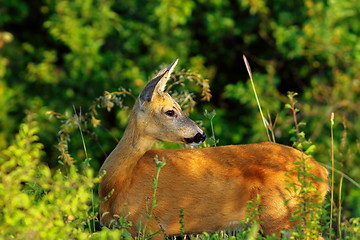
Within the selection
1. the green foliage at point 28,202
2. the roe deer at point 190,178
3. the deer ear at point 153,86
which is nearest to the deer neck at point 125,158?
the roe deer at point 190,178

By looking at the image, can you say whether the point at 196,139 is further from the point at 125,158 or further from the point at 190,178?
the point at 125,158

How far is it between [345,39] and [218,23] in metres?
2.21

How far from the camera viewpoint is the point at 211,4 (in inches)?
474

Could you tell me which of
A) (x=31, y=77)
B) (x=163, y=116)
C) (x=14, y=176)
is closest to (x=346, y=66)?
(x=31, y=77)

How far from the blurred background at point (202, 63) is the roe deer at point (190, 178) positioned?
5.36 m

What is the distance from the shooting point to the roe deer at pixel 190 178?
16.1ft

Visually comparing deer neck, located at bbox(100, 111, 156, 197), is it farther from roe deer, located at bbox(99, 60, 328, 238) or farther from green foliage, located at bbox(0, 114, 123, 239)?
green foliage, located at bbox(0, 114, 123, 239)

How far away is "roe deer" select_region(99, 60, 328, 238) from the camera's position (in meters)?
4.89

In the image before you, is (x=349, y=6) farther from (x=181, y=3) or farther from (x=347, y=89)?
(x=181, y=3)

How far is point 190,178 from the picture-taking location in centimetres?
507

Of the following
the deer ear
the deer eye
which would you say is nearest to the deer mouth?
the deer eye

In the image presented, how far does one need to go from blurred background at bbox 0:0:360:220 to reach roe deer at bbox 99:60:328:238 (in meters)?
5.36

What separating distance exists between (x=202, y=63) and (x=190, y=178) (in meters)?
7.22

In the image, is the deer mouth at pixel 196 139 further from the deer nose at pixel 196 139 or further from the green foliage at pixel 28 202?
the green foliage at pixel 28 202
